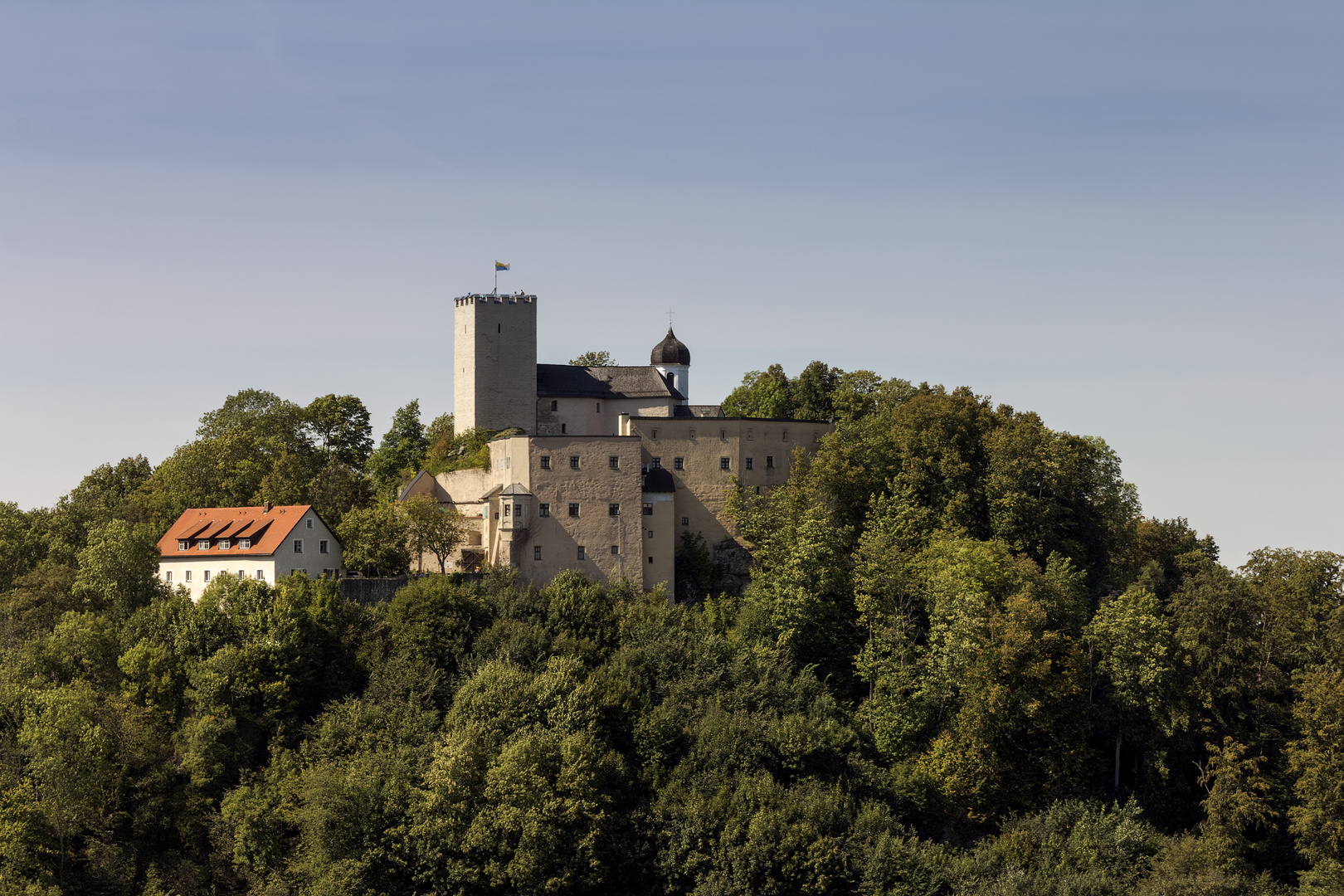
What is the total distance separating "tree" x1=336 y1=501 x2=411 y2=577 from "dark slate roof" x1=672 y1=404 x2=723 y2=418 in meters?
16.8

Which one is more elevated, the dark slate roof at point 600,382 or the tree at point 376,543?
the dark slate roof at point 600,382

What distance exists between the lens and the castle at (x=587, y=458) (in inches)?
2482

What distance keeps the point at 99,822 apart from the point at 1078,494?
142 ft

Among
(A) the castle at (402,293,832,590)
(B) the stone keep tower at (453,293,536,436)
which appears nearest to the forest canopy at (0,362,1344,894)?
(A) the castle at (402,293,832,590)

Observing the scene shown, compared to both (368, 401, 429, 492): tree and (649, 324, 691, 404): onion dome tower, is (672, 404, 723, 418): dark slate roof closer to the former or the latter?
(649, 324, 691, 404): onion dome tower

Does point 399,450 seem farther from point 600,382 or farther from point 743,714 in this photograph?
point 743,714

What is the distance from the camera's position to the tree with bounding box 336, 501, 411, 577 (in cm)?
6200

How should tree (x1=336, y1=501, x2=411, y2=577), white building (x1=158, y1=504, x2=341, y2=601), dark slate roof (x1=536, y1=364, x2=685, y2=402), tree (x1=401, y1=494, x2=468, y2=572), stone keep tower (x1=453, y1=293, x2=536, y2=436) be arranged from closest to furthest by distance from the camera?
white building (x1=158, y1=504, x2=341, y2=601)
tree (x1=336, y1=501, x2=411, y2=577)
tree (x1=401, y1=494, x2=468, y2=572)
stone keep tower (x1=453, y1=293, x2=536, y2=436)
dark slate roof (x1=536, y1=364, x2=685, y2=402)

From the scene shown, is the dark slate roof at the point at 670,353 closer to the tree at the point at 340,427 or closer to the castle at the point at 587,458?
the castle at the point at 587,458

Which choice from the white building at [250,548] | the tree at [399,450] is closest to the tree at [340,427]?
the tree at [399,450]

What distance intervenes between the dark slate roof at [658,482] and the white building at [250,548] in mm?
14009

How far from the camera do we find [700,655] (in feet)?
190

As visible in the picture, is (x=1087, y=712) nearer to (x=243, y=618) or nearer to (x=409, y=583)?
(x=409, y=583)

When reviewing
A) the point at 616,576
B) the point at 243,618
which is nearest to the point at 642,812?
the point at 616,576
